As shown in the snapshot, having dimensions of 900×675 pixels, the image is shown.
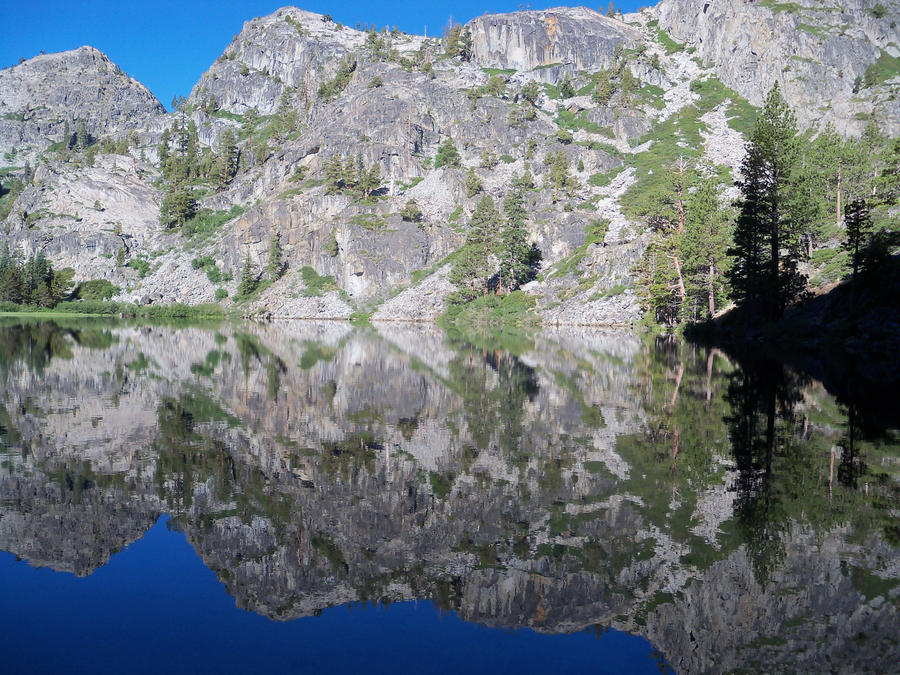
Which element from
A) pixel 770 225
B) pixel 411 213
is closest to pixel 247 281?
pixel 411 213

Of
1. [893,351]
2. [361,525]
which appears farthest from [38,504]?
[893,351]

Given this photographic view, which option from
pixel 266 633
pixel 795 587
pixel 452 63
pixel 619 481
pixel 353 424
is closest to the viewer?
pixel 266 633

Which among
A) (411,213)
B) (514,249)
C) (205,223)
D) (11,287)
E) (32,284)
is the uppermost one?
(205,223)

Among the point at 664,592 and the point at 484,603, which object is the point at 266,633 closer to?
the point at 484,603

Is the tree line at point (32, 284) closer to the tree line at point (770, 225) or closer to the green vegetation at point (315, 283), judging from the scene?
the green vegetation at point (315, 283)

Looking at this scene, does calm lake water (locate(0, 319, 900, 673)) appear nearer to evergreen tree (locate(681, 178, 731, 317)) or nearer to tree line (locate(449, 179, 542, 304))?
evergreen tree (locate(681, 178, 731, 317))

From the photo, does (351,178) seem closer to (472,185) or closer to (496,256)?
(472,185)
